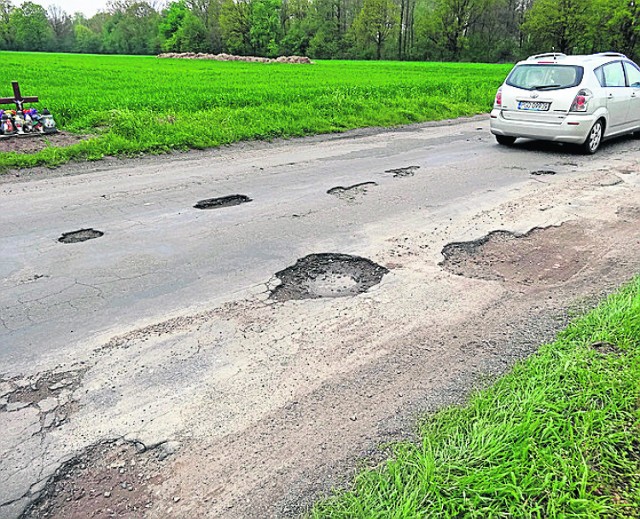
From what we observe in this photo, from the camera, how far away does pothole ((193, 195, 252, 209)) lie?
6.29 m

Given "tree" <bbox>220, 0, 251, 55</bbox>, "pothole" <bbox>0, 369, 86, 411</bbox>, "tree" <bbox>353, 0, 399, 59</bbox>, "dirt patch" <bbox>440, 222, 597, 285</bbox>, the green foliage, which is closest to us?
"pothole" <bbox>0, 369, 86, 411</bbox>


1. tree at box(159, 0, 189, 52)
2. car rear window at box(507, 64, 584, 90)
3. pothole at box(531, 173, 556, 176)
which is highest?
tree at box(159, 0, 189, 52)

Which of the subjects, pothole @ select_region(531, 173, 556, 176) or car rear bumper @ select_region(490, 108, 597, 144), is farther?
car rear bumper @ select_region(490, 108, 597, 144)

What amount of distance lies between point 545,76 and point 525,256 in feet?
20.5

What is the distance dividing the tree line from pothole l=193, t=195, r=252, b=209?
66.0 meters

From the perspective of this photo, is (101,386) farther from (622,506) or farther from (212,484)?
(622,506)

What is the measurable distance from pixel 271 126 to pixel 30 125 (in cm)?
497

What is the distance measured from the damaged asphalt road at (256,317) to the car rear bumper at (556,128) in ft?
6.53

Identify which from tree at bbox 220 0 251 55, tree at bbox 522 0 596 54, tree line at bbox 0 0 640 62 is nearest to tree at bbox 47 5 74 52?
tree line at bbox 0 0 640 62

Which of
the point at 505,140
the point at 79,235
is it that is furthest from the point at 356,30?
the point at 79,235

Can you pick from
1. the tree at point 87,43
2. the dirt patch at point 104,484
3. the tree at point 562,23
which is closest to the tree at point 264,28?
the tree at point 87,43

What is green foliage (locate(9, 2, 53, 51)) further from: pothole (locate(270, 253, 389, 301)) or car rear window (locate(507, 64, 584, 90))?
pothole (locate(270, 253, 389, 301))

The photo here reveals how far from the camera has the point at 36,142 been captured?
9.48 m

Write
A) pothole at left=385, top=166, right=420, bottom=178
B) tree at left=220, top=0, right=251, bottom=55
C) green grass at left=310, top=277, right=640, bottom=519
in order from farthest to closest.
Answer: tree at left=220, top=0, right=251, bottom=55 → pothole at left=385, top=166, right=420, bottom=178 → green grass at left=310, top=277, right=640, bottom=519
